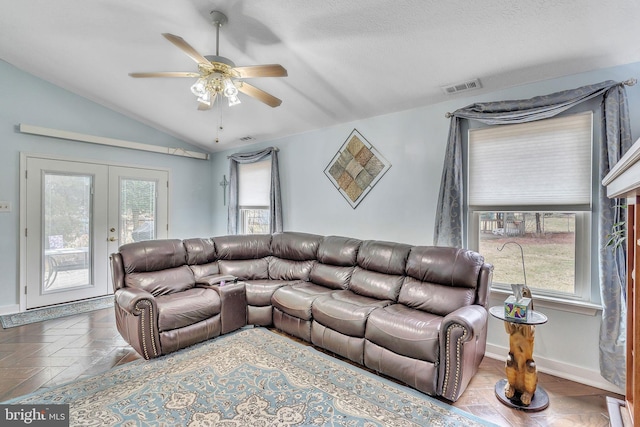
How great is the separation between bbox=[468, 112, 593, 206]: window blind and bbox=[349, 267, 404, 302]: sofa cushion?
112cm

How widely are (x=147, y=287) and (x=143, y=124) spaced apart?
3.11m

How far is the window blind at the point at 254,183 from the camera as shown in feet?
16.6

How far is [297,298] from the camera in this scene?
3.14 m

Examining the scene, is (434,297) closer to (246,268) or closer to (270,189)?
(246,268)

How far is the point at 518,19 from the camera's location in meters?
2.04

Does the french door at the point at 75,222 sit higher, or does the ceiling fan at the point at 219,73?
the ceiling fan at the point at 219,73

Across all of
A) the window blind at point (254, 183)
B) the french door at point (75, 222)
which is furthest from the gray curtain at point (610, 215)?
the french door at point (75, 222)

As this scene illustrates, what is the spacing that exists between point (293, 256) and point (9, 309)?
3.66 meters

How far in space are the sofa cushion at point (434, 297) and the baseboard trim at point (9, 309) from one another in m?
4.78

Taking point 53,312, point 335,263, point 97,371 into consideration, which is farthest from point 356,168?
point 53,312

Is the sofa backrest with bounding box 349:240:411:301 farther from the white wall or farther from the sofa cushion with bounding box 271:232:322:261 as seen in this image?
the sofa cushion with bounding box 271:232:322:261

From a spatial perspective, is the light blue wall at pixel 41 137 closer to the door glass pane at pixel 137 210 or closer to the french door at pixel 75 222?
the french door at pixel 75 222

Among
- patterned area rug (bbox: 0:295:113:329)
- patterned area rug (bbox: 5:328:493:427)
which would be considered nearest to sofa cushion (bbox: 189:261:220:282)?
patterned area rug (bbox: 5:328:493:427)

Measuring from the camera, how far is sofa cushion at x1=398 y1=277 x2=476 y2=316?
2.54 meters
